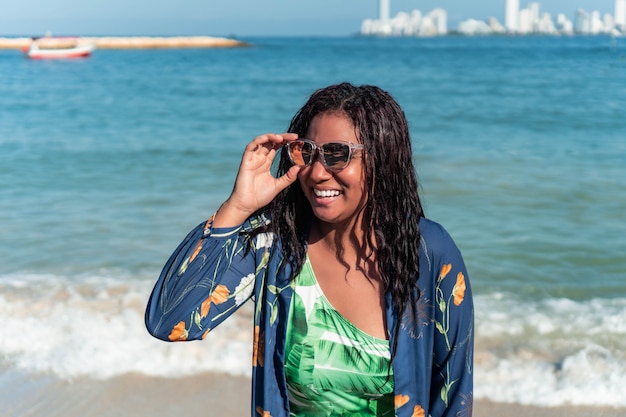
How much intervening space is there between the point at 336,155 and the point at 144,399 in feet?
9.68

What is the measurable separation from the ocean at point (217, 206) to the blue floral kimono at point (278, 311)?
2704 mm

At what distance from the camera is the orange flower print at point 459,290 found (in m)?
1.88

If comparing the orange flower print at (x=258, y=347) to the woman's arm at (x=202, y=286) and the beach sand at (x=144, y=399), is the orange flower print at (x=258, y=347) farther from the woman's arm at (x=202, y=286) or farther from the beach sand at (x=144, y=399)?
the beach sand at (x=144, y=399)

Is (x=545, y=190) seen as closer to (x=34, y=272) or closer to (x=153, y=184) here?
(x=153, y=184)

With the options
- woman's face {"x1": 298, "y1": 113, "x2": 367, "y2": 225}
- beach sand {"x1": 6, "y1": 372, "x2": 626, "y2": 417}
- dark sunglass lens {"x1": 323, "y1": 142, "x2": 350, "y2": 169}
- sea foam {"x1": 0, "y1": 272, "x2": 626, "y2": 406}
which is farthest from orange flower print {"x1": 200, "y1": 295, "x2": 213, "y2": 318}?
sea foam {"x1": 0, "y1": 272, "x2": 626, "y2": 406}

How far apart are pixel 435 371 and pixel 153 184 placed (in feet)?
30.6

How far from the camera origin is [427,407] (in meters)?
1.91

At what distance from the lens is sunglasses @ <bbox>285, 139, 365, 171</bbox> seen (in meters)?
1.89

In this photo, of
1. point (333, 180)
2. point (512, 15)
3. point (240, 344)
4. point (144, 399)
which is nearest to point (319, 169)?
point (333, 180)

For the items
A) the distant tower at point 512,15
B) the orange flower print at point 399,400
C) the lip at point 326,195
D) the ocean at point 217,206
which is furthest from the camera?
the distant tower at point 512,15

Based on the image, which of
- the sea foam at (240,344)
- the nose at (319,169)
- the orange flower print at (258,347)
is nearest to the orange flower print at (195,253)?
the orange flower print at (258,347)

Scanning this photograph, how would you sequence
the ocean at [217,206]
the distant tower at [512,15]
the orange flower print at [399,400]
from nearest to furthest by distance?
1. the orange flower print at [399,400]
2. the ocean at [217,206]
3. the distant tower at [512,15]

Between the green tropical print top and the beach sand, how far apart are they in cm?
247

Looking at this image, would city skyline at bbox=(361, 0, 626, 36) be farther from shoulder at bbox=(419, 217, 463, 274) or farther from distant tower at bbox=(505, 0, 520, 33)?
shoulder at bbox=(419, 217, 463, 274)
